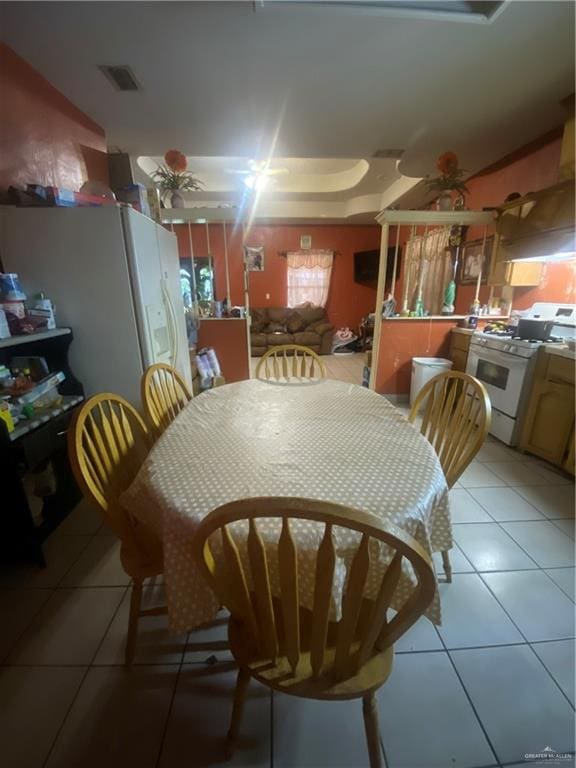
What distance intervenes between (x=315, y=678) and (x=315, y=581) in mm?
305

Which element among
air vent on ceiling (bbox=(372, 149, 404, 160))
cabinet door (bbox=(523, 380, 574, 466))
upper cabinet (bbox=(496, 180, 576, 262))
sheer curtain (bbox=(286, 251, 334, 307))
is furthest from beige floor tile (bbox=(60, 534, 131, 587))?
sheer curtain (bbox=(286, 251, 334, 307))

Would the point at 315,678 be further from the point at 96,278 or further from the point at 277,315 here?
the point at 277,315

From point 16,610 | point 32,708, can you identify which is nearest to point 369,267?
point 16,610

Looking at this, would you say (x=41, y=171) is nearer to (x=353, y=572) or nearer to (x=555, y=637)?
(x=353, y=572)

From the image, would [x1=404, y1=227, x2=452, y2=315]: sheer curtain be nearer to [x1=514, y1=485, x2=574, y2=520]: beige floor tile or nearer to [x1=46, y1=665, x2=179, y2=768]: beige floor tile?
[x1=514, y1=485, x2=574, y2=520]: beige floor tile

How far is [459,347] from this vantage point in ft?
10.7

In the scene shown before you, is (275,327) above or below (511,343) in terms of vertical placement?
below

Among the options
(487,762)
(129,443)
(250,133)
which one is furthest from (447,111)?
(487,762)

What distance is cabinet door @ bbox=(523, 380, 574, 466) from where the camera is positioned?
2102mm

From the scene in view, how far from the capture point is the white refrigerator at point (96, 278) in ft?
5.48

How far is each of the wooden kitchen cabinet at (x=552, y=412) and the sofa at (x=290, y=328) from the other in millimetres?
4240

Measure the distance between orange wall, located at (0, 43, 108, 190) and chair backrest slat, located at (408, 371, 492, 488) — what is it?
2.50m

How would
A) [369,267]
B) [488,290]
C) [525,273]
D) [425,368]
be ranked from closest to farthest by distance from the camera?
[525,273], [425,368], [488,290], [369,267]

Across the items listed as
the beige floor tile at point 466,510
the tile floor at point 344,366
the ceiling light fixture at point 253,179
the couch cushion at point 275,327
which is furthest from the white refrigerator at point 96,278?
the couch cushion at point 275,327
